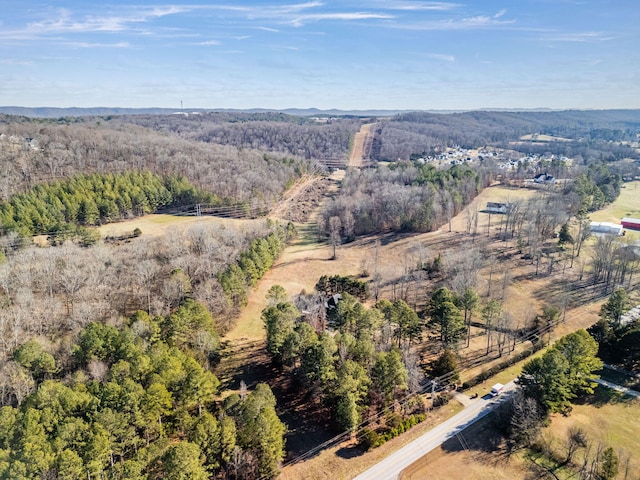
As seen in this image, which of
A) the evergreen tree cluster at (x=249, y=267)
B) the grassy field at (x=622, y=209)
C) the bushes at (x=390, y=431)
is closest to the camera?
the bushes at (x=390, y=431)

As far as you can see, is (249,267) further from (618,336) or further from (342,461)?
(618,336)

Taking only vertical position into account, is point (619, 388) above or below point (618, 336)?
below

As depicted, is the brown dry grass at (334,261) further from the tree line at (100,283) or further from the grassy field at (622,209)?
the grassy field at (622,209)

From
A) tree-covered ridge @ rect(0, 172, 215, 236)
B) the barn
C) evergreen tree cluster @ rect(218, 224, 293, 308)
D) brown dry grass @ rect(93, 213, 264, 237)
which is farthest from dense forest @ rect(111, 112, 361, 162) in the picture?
evergreen tree cluster @ rect(218, 224, 293, 308)

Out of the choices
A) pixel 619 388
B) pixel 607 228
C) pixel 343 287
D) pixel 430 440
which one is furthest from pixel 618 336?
pixel 607 228

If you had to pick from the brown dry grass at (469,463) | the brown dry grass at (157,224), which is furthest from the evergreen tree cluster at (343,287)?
the brown dry grass at (157,224)

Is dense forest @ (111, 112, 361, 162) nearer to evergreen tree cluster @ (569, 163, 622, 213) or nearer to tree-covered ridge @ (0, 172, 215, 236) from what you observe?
tree-covered ridge @ (0, 172, 215, 236)
